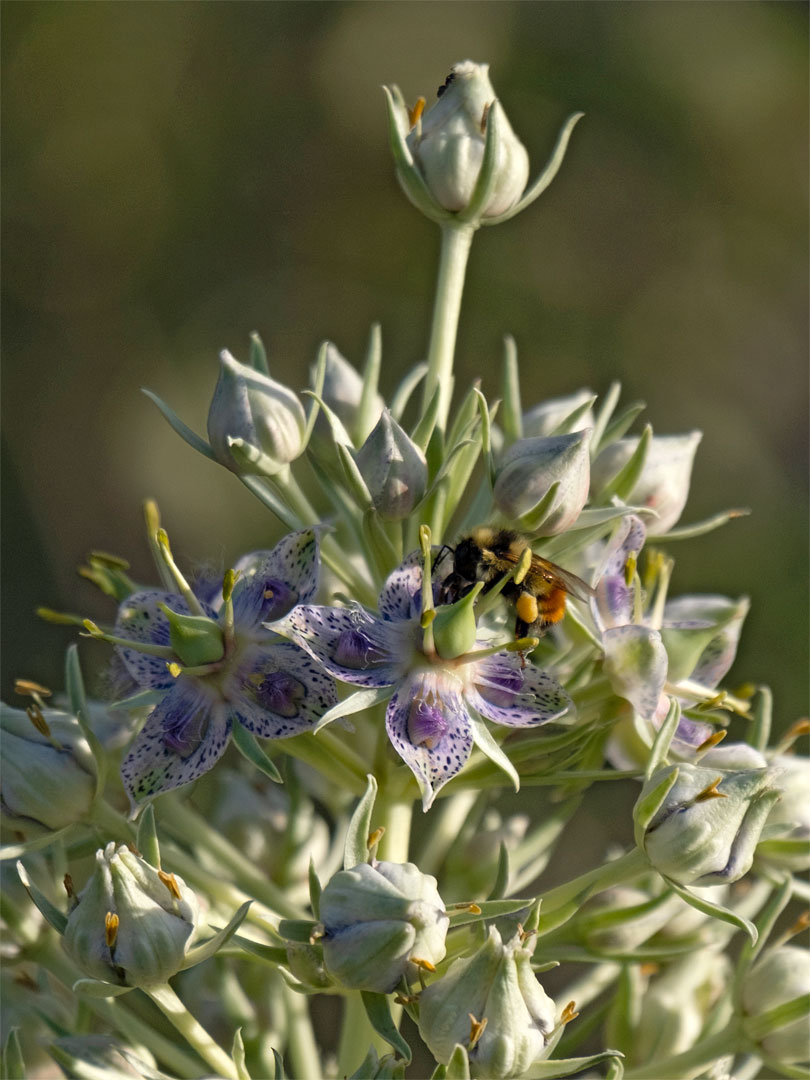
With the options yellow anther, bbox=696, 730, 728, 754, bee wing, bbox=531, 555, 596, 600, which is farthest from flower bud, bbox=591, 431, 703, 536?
yellow anther, bbox=696, 730, 728, 754

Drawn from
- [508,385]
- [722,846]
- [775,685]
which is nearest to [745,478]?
[775,685]

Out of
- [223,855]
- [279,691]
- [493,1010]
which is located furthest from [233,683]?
[493,1010]

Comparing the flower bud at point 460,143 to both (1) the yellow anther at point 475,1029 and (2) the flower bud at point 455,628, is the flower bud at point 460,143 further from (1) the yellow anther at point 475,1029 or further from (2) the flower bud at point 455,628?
(1) the yellow anther at point 475,1029

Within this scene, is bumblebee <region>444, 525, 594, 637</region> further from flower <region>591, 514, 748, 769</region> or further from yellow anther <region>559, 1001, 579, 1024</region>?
yellow anther <region>559, 1001, 579, 1024</region>

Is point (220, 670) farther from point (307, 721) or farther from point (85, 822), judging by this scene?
point (85, 822)

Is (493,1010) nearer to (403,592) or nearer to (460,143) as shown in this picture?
(403,592)

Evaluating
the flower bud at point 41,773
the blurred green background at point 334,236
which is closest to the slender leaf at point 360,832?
the flower bud at point 41,773
